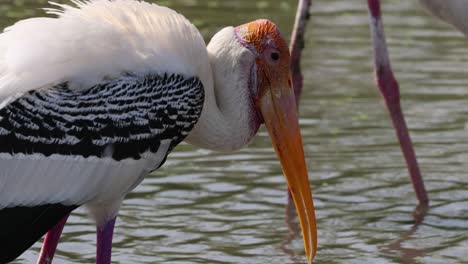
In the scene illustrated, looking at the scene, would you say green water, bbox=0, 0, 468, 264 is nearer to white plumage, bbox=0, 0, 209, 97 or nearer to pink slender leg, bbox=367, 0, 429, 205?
pink slender leg, bbox=367, 0, 429, 205

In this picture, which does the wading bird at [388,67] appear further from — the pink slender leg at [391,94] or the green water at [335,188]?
the green water at [335,188]

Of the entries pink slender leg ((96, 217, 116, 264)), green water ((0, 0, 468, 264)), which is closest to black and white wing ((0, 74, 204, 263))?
pink slender leg ((96, 217, 116, 264))

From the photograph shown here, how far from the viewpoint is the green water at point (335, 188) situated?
6914 mm

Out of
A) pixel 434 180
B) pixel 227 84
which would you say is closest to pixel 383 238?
pixel 434 180

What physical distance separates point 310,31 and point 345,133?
3.01m

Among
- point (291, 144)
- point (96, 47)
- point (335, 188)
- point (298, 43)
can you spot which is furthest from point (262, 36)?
point (335, 188)

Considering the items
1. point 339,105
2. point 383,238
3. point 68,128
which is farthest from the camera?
point 339,105

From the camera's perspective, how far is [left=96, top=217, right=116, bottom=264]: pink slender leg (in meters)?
5.70

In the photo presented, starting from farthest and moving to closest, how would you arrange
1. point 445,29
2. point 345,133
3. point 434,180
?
point 445,29, point 345,133, point 434,180

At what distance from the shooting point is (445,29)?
11828 mm

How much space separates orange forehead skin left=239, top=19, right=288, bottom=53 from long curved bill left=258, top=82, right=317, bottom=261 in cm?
18

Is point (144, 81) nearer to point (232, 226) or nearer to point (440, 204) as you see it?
point (232, 226)

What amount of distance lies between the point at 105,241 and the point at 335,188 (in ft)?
8.05

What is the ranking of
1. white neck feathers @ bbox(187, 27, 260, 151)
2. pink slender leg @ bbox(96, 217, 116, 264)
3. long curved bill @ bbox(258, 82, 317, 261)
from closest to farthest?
pink slender leg @ bbox(96, 217, 116, 264)
white neck feathers @ bbox(187, 27, 260, 151)
long curved bill @ bbox(258, 82, 317, 261)
